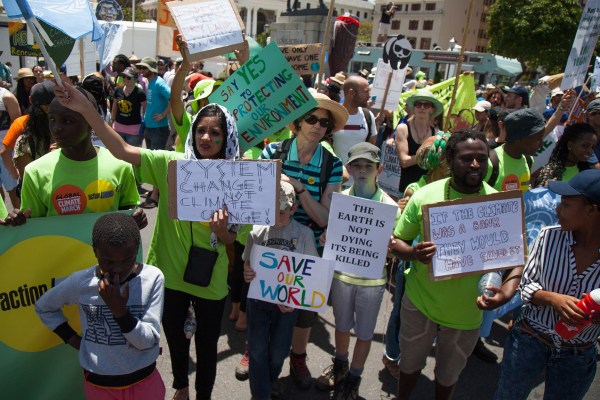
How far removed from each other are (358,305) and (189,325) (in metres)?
1.11

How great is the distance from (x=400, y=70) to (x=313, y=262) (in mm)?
4833

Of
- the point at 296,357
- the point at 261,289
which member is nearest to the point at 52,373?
the point at 261,289

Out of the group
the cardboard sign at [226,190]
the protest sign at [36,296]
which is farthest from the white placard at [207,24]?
the protest sign at [36,296]

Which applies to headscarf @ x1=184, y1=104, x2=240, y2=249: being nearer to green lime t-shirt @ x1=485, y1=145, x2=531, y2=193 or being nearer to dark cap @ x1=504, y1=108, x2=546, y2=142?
green lime t-shirt @ x1=485, y1=145, x2=531, y2=193

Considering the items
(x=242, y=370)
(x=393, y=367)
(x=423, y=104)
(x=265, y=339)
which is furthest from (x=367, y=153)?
(x=423, y=104)

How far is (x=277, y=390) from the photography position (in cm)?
321

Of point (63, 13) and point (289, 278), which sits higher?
point (63, 13)

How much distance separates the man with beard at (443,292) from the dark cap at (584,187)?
1.48 ft

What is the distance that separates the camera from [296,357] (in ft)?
11.0

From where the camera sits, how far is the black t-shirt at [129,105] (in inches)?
291

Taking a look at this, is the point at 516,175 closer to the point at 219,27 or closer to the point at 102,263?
the point at 219,27

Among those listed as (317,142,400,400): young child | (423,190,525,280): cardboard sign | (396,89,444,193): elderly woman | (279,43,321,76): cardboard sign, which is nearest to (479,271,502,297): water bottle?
(423,190,525,280): cardboard sign

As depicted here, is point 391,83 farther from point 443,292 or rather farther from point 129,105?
point 443,292

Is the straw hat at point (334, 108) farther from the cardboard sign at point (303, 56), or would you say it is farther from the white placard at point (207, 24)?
the cardboard sign at point (303, 56)
